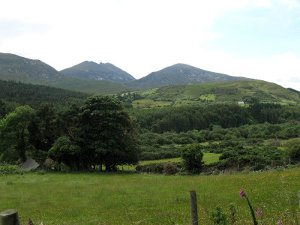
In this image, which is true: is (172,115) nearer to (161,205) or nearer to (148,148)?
(148,148)

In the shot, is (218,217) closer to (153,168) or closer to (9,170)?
(9,170)

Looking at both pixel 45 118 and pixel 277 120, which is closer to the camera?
pixel 45 118

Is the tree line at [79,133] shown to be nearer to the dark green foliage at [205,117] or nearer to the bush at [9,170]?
the bush at [9,170]

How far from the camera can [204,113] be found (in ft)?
592

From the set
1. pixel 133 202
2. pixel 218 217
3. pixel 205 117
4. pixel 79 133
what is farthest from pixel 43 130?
pixel 205 117

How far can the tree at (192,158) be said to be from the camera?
6306 centimetres

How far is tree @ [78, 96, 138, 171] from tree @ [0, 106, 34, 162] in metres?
10.8

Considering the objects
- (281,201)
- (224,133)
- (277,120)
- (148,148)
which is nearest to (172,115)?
(224,133)

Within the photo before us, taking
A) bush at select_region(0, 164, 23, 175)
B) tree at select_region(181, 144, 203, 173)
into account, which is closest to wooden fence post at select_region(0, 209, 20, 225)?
bush at select_region(0, 164, 23, 175)

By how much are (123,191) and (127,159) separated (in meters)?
27.5

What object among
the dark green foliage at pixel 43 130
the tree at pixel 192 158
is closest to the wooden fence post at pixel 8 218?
the tree at pixel 192 158

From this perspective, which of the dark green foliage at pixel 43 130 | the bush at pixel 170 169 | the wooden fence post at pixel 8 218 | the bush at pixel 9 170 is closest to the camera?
the wooden fence post at pixel 8 218

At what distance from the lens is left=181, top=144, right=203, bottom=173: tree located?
63.1 metres

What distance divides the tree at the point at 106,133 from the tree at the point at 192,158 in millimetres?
7736
